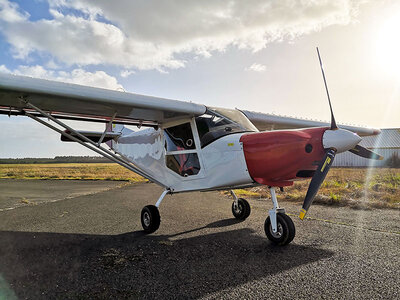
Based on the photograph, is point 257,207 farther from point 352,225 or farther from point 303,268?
point 303,268

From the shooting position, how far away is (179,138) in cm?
614

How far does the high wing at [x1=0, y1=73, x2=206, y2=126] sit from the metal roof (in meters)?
38.4

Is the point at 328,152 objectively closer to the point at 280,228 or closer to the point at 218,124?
the point at 280,228

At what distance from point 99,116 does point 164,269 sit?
4454 mm

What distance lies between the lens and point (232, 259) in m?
3.76

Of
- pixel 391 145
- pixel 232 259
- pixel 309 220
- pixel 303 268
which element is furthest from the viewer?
pixel 391 145

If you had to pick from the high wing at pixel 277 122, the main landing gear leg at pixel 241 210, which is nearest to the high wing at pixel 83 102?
the main landing gear leg at pixel 241 210

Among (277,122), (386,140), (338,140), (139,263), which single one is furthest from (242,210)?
(386,140)

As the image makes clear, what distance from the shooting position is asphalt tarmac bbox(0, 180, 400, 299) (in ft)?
9.16

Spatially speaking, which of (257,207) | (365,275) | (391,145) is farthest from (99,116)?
(391,145)

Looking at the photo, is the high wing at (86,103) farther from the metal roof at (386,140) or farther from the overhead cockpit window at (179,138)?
the metal roof at (386,140)

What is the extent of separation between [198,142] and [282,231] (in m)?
2.39

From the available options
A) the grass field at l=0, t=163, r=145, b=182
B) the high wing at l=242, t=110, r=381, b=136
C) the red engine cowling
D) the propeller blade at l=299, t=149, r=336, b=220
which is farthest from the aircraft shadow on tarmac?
the grass field at l=0, t=163, r=145, b=182

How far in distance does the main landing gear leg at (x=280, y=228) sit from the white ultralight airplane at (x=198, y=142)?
2cm
